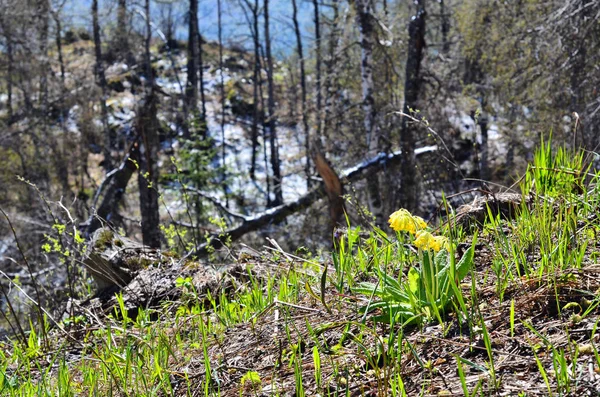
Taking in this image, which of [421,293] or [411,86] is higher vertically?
[411,86]

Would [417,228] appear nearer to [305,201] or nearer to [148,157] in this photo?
[148,157]

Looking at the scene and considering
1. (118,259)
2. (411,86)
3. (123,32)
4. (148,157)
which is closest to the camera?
(118,259)

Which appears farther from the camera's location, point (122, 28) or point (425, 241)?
point (122, 28)

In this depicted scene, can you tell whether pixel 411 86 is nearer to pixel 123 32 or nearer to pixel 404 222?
pixel 404 222

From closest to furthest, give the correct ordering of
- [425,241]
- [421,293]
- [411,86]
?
[425,241], [421,293], [411,86]

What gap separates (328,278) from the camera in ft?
9.81

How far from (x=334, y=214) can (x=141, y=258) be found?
592 cm

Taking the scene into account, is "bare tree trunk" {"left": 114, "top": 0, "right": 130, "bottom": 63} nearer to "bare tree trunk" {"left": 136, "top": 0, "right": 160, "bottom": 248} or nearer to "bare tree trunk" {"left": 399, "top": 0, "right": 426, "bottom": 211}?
"bare tree trunk" {"left": 136, "top": 0, "right": 160, "bottom": 248}

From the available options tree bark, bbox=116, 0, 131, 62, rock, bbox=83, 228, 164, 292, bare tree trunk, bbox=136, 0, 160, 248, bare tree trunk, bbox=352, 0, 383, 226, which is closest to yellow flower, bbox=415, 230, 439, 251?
rock, bbox=83, 228, 164, 292

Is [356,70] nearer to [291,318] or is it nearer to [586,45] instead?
[586,45]

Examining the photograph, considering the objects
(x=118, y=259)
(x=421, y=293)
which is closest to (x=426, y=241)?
(x=421, y=293)

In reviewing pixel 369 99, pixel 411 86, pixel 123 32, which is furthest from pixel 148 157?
pixel 123 32

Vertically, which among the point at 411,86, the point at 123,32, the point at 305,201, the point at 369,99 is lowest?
the point at 305,201

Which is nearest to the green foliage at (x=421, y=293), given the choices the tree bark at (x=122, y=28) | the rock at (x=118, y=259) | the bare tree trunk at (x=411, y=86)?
the rock at (x=118, y=259)
